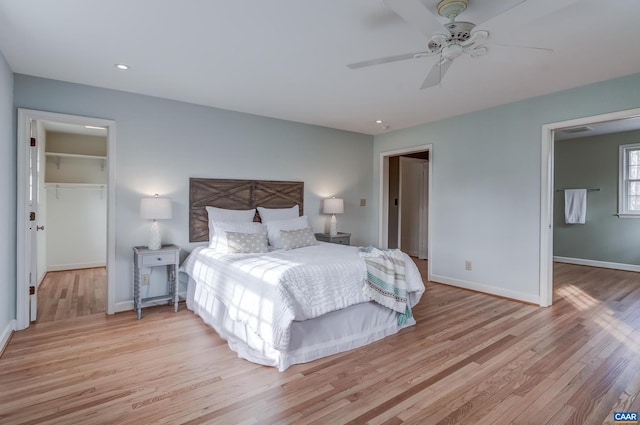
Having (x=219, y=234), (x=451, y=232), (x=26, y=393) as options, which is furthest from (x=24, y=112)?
(x=451, y=232)

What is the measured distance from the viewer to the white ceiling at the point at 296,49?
2184 millimetres

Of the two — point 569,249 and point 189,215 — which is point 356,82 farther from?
point 569,249

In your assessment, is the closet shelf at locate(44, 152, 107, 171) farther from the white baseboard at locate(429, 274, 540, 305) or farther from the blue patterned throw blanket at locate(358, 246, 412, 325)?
the white baseboard at locate(429, 274, 540, 305)

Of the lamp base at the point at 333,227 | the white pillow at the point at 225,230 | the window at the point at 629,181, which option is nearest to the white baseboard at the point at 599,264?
the window at the point at 629,181

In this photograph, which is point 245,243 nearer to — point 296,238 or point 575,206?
point 296,238

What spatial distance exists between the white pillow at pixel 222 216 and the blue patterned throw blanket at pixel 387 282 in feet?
5.86

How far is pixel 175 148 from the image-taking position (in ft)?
13.4

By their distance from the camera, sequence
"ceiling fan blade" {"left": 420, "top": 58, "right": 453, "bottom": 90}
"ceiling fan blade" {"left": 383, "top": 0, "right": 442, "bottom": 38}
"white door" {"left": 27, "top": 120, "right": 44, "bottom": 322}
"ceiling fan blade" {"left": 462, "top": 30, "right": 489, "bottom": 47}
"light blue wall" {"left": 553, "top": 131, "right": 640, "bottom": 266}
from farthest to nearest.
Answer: "light blue wall" {"left": 553, "top": 131, "right": 640, "bottom": 266} < "white door" {"left": 27, "top": 120, "right": 44, "bottom": 322} < "ceiling fan blade" {"left": 420, "top": 58, "right": 453, "bottom": 90} < "ceiling fan blade" {"left": 462, "top": 30, "right": 489, "bottom": 47} < "ceiling fan blade" {"left": 383, "top": 0, "right": 442, "bottom": 38}

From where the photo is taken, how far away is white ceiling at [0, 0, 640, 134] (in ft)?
7.16

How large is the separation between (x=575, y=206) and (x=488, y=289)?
3.68m

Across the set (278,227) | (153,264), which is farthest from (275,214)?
(153,264)

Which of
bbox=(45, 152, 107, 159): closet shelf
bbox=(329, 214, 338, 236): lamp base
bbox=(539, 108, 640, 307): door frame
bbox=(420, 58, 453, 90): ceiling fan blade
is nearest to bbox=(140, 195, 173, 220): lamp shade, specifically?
bbox=(329, 214, 338, 236): lamp base

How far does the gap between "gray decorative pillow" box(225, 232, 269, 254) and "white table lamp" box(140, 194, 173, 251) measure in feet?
2.34

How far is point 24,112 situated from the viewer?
3229 millimetres
